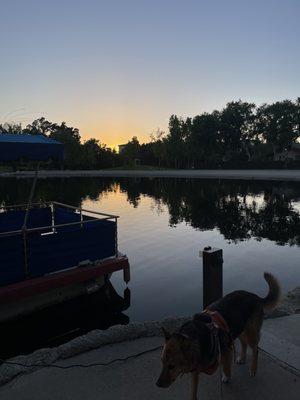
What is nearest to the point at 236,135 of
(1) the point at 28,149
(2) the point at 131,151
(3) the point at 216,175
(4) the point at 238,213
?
(2) the point at 131,151

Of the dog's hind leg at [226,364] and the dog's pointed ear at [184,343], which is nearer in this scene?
the dog's pointed ear at [184,343]

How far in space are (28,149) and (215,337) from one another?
627 cm

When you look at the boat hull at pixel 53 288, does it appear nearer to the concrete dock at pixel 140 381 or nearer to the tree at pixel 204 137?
the concrete dock at pixel 140 381

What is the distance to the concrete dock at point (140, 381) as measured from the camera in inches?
198

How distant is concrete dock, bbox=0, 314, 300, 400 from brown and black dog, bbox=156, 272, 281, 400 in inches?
9.7

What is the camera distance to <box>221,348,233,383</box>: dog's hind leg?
16.1ft

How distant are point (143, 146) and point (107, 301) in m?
115

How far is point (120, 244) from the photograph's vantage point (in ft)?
58.3

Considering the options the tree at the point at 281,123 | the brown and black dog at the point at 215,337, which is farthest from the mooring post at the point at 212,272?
the tree at the point at 281,123

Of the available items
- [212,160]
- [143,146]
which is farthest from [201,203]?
[143,146]

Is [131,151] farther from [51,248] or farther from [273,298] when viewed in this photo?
[273,298]

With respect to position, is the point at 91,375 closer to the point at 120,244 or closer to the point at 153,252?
the point at 153,252

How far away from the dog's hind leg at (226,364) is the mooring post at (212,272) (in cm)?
219

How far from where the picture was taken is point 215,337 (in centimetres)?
450
